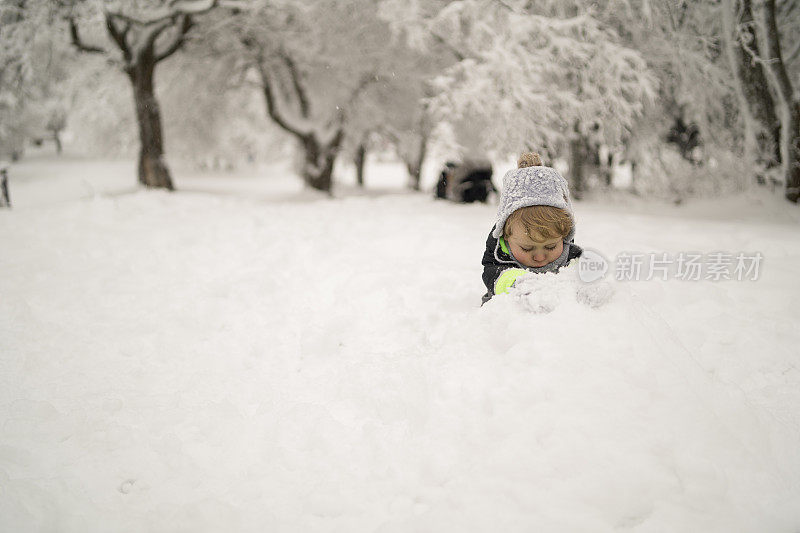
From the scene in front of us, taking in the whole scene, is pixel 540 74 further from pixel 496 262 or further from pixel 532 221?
pixel 532 221

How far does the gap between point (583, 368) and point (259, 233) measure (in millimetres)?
5673

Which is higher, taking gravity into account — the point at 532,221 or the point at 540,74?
the point at 540,74

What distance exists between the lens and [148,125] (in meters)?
11.0

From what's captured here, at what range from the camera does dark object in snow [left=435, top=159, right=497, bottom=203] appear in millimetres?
9719

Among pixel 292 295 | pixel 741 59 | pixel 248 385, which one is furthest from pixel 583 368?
pixel 741 59

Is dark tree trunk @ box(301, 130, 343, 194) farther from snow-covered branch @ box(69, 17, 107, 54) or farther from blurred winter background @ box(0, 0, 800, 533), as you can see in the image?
snow-covered branch @ box(69, 17, 107, 54)

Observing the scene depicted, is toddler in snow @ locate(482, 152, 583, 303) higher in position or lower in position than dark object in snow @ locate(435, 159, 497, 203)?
higher

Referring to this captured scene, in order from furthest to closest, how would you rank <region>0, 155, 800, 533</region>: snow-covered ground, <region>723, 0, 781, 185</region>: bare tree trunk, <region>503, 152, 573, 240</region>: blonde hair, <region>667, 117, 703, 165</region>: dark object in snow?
<region>667, 117, 703, 165</region>: dark object in snow → <region>723, 0, 781, 185</region>: bare tree trunk → <region>503, 152, 573, 240</region>: blonde hair → <region>0, 155, 800, 533</region>: snow-covered ground

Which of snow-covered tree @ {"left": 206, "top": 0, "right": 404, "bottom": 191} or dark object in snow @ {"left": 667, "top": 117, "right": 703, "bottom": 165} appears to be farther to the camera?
dark object in snow @ {"left": 667, "top": 117, "right": 703, "bottom": 165}

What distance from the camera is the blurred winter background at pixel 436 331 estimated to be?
1.93 meters

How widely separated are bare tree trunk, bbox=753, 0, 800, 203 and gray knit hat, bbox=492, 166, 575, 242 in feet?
22.8

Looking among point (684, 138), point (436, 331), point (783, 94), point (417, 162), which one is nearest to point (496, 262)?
point (436, 331)

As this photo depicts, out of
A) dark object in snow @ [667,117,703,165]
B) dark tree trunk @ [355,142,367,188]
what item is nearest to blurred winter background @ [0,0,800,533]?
dark object in snow @ [667,117,703,165]

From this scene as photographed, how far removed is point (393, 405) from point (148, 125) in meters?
11.4
